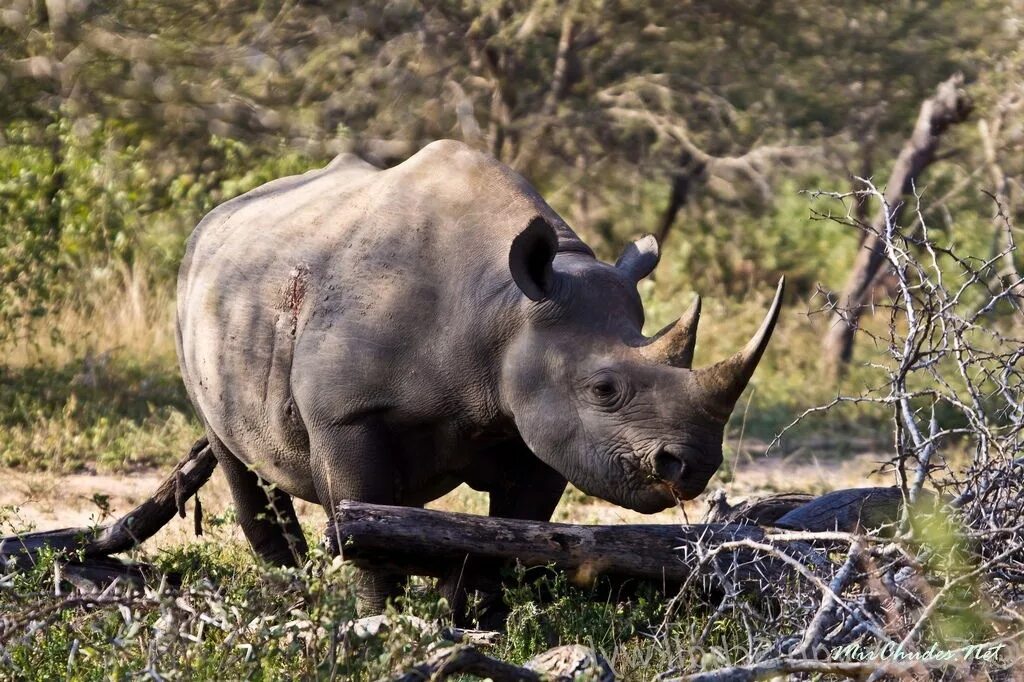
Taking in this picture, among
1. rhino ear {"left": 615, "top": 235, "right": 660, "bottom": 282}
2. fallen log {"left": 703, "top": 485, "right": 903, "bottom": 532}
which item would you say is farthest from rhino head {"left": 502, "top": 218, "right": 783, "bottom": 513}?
fallen log {"left": 703, "top": 485, "right": 903, "bottom": 532}

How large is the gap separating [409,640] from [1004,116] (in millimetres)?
10242

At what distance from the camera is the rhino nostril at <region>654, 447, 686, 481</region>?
16.7 ft

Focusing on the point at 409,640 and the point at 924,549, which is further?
the point at 924,549

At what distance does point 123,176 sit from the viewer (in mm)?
12680

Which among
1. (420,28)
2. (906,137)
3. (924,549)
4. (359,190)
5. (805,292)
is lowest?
(805,292)

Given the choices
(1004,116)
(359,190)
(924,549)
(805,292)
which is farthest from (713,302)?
(924,549)

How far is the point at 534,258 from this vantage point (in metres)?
5.41

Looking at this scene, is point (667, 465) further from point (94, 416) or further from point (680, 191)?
point (680, 191)

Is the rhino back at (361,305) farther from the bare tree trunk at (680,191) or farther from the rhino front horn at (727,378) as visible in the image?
the bare tree trunk at (680,191)

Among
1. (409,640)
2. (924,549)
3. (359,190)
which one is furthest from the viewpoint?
(359,190)

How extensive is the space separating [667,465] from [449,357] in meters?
0.88

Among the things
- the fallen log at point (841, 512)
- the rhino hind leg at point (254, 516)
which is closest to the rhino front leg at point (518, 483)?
the fallen log at point (841, 512)

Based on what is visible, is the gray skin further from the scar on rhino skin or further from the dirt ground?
the dirt ground

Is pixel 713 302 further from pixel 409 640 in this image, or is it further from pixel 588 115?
pixel 409 640
